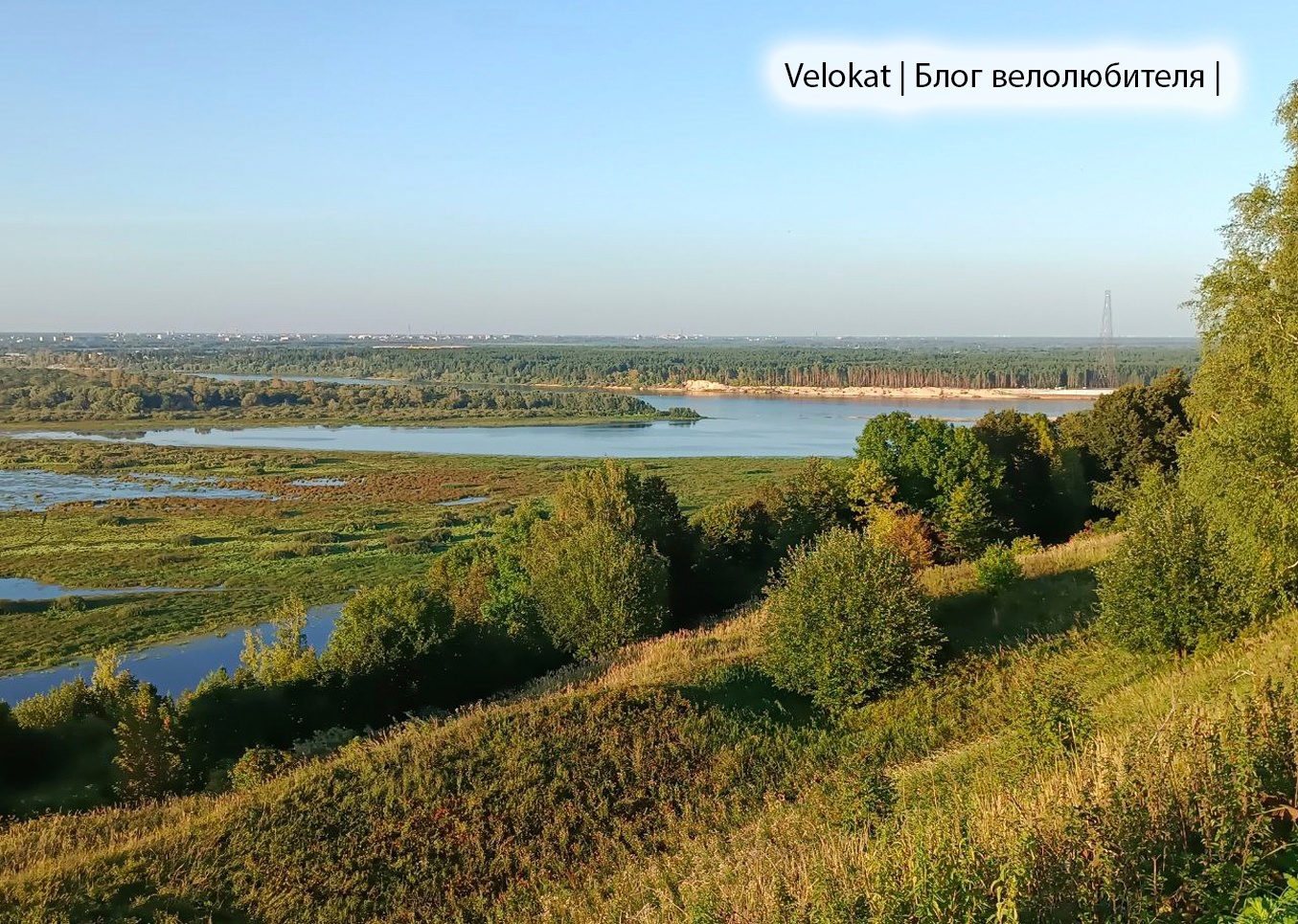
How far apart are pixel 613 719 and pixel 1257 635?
8007 millimetres

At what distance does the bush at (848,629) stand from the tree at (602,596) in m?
7.01

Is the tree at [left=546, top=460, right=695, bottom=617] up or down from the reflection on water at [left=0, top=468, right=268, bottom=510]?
up

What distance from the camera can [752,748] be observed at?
11.9m

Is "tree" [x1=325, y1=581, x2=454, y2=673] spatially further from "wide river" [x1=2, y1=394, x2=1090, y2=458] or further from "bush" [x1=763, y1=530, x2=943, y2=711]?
"wide river" [x1=2, y1=394, x2=1090, y2=458]

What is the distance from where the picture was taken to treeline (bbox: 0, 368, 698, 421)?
11625 cm

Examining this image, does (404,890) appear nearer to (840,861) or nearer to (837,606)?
(840,861)

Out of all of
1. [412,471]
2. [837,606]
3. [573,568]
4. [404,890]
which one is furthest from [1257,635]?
[412,471]

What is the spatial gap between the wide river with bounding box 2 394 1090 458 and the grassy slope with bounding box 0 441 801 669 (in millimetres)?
8666

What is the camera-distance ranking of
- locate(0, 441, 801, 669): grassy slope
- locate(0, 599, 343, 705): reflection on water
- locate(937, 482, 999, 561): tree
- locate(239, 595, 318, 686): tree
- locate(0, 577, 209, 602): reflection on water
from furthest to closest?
1. locate(0, 577, 209, 602): reflection on water
2. locate(0, 441, 801, 669): grassy slope
3. locate(937, 482, 999, 561): tree
4. locate(0, 599, 343, 705): reflection on water
5. locate(239, 595, 318, 686): tree

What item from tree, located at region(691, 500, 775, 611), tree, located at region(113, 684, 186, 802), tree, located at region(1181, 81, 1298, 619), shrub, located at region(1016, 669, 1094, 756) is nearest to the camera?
shrub, located at region(1016, 669, 1094, 756)

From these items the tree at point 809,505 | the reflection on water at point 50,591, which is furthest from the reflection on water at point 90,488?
the tree at point 809,505

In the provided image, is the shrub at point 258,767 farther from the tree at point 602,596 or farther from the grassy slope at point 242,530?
the grassy slope at point 242,530

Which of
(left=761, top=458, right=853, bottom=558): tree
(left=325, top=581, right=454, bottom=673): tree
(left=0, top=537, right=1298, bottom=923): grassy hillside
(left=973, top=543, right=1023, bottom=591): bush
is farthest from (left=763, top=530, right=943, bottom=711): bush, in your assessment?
(left=761, top=458, right=853, bottom=558): tree

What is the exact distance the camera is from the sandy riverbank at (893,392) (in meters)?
132
